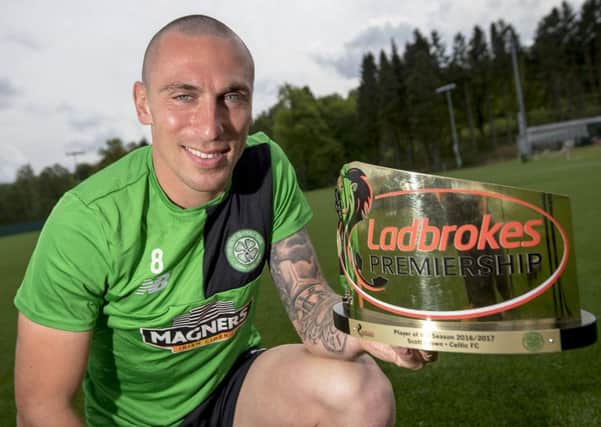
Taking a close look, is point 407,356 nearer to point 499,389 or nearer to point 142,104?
point 142,104

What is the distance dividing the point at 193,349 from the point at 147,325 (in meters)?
0.20

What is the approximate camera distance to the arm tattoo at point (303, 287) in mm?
1937

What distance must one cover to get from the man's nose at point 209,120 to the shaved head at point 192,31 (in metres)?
0.22

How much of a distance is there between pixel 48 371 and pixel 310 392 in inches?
31.7

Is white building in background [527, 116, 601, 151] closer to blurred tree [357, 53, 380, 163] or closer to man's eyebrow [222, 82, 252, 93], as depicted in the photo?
blurred tree [357, 53, 380, 163]

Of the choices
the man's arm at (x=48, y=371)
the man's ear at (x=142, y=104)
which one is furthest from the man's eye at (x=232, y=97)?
the man's arm at (x=48, y=371)

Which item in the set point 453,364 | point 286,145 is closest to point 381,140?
point 286,145

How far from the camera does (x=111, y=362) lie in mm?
1998

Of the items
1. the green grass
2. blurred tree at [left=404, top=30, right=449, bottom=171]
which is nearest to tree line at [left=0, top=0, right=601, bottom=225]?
blurred tree at [left=404, top=30, right=449, bottom=171]

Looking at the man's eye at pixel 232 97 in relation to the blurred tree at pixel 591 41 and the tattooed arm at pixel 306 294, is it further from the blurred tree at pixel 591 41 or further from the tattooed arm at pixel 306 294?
the blurred tree at pixel 591 41

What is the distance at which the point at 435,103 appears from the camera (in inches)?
2042

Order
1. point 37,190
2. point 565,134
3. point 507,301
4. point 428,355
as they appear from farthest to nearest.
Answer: point 37,190 < point 565,134 < point 428,355 < point 507,301

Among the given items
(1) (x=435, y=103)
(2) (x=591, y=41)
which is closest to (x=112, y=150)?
(1) (x=435, y=103)

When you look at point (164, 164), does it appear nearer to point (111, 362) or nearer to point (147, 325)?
point (147, 325)
